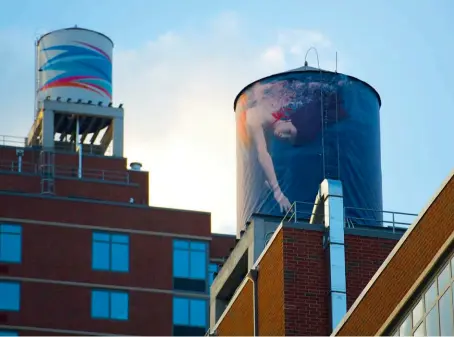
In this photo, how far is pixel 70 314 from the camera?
75188mm

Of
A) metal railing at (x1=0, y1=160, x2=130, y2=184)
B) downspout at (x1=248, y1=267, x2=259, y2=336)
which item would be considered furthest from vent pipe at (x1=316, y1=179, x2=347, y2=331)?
metal railing at (x1=0, y1=160, x2=130, y2=184)

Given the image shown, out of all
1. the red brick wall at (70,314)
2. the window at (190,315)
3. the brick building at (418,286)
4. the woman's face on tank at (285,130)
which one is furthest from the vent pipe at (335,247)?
the window at (190,315)

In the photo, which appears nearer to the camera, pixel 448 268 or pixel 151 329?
pixel 448 268

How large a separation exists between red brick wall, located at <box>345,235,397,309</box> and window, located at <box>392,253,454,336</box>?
8.02m

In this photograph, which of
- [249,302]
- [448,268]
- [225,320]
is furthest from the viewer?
[225,320]

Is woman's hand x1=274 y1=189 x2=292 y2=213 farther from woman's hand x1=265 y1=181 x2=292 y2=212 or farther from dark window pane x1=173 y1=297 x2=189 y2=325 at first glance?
dark window pane x1=173 y1=297 x2=189 y2=325

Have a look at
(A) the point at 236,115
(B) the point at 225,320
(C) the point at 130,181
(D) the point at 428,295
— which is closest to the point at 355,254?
(B) the point at 225,320

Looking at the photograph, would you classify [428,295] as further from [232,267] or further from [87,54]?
[87,54]

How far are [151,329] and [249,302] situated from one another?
120 feet

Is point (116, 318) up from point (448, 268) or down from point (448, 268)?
Result: up

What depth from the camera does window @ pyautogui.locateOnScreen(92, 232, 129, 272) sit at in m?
76.8

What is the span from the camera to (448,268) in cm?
2780

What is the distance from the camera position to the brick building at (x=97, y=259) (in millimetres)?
75250

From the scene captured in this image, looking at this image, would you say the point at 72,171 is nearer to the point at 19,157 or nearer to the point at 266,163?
the point at 19,157
